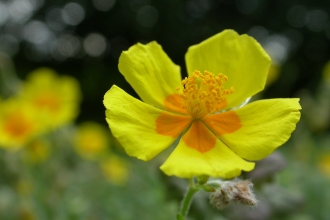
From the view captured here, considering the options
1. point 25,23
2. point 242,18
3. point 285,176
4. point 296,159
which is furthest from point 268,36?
point 285,176

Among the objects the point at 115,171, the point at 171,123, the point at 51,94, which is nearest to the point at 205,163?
the point at 171,123

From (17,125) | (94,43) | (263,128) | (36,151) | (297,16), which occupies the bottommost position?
(94,43)

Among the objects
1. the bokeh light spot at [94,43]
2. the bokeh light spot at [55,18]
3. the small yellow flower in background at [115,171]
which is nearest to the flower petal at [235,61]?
the small yellow flower in background at [115,171]

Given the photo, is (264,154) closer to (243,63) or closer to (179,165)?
(179,165)

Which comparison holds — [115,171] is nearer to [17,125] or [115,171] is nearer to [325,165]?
[17,125]

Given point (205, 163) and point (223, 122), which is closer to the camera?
point (205, 163)

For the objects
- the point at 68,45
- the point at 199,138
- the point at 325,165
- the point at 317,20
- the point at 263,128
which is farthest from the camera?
the point at 317,20

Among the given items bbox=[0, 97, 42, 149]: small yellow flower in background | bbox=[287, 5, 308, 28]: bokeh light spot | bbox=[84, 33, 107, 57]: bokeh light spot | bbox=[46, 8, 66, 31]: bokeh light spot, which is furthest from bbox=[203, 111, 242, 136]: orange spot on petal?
bbox=[287, 5, 308, 28]: bokeh light spot
